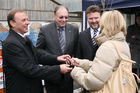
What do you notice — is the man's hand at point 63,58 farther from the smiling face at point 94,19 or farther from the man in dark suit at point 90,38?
the smiling face at point 94,19

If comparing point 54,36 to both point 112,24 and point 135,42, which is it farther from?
point 135,42

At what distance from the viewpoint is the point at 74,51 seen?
3314mm

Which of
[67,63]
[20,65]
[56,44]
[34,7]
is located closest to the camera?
[20,65]

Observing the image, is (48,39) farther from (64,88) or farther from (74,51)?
(64,88)

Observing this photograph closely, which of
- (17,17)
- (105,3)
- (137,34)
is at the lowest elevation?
(137,34)

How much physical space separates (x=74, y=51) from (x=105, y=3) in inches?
91.5

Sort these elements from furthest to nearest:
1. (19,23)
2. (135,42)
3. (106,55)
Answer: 1. (135,42)
2. (19,23)
3. (106,55)

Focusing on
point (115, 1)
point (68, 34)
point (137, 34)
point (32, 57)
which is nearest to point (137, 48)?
point (137, 34)

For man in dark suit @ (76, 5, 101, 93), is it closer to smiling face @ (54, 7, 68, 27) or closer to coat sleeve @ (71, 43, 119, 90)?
smiling face @ (54, 7, 68, 27)

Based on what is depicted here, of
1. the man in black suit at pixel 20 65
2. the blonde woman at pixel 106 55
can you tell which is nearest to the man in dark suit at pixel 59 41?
the man in black suit at pixel 20 65

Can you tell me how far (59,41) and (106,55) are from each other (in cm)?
127

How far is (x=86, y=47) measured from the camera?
318 centimetres

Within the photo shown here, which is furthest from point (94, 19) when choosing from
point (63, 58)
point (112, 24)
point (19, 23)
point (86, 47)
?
point (19, 23)

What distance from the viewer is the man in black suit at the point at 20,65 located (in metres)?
2.27
